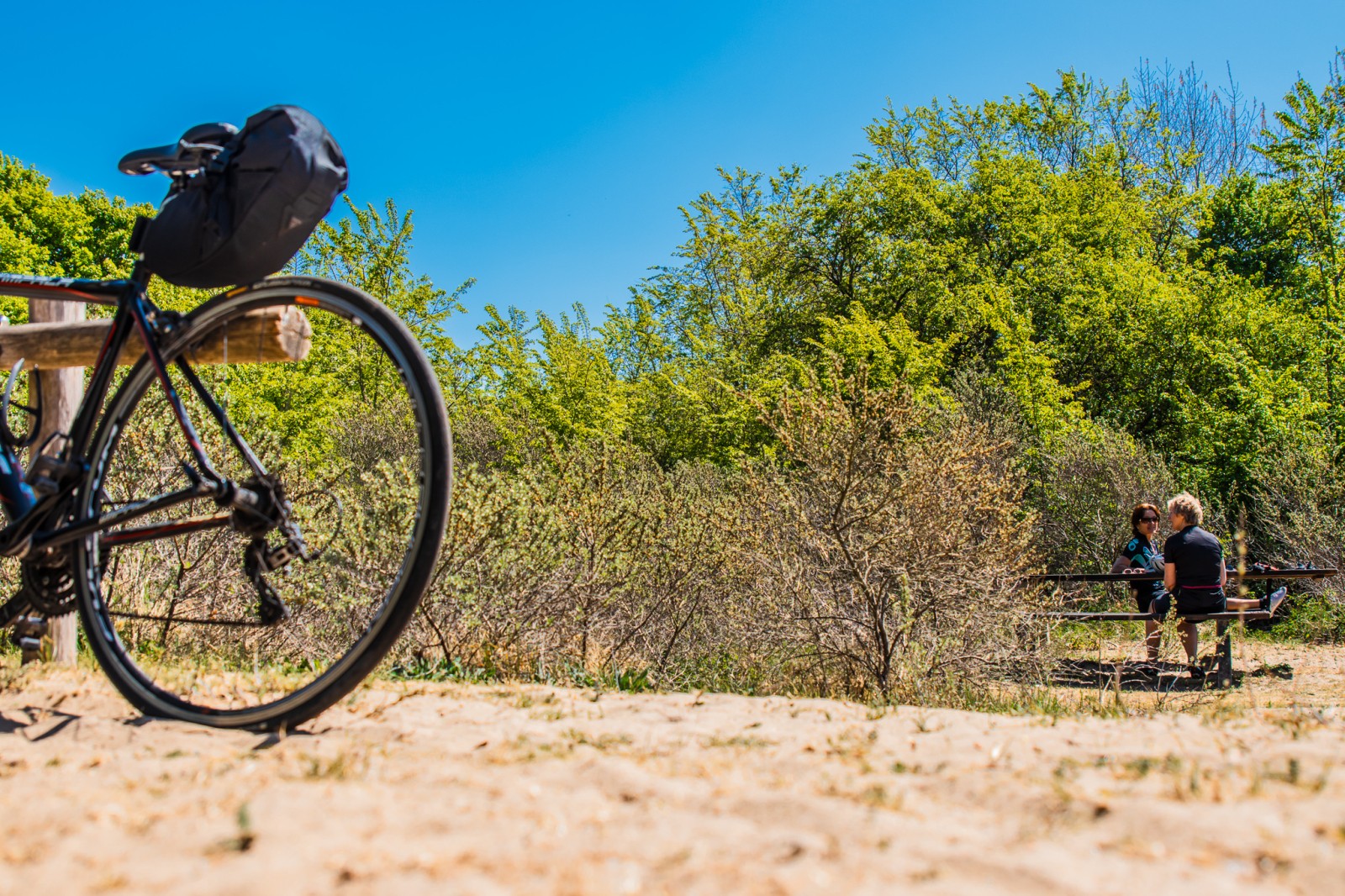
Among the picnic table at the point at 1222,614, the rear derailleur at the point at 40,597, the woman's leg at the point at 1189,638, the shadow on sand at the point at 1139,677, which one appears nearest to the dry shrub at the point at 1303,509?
the picnic table at the point at 1222,614

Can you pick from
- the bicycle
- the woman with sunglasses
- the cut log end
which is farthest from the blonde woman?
the cut log end

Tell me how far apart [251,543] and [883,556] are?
4.96 m

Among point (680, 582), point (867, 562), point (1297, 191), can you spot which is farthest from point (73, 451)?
point (1297, 191)

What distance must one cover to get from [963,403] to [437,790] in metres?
17.2

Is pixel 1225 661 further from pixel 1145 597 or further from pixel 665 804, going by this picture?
pixel 665 804

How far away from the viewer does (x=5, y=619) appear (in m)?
2.79

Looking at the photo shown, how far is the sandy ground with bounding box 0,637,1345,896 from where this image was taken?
4.61 ft

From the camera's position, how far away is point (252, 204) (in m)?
2.57

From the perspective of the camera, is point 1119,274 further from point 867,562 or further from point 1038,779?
point 1038,779

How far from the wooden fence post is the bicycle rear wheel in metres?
0.30

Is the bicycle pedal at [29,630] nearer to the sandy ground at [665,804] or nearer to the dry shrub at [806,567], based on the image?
the sandy ground at [665,804]

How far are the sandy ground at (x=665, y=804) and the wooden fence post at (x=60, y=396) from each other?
5.09ft

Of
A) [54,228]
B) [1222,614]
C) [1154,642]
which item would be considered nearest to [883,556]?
[1154,642]

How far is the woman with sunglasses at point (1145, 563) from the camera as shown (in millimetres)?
9039
